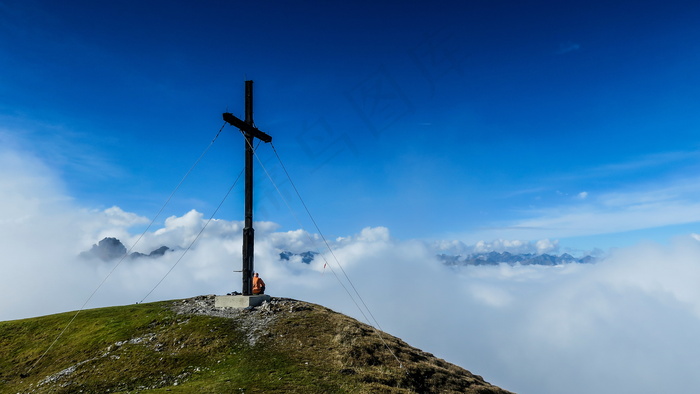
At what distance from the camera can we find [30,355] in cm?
2400

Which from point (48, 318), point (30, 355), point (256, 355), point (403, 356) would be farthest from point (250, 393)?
point (48, 318)

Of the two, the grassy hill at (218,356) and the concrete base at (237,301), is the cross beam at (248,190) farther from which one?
the grassy hill at (218,356)

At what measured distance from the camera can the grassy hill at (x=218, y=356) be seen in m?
18.0

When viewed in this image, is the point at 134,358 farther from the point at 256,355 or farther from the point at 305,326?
the point at 305,326

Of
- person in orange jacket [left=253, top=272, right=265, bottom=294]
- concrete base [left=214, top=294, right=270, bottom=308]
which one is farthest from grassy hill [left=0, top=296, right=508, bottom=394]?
person in orange jacket [left=253, top=272, right=265, bottom=294]

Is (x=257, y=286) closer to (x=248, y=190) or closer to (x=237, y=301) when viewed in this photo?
(x=237, y=301)

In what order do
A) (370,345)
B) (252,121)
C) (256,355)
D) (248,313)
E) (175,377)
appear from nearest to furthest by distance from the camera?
(175,377) → (256,355) → (370,345) → (248,313) → (252,121)

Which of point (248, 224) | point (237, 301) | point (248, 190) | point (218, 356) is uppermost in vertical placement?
point (248, 190)

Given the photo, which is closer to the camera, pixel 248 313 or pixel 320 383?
pixel 320 383

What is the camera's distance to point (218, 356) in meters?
20.5

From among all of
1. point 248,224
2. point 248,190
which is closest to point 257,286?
point 248,224

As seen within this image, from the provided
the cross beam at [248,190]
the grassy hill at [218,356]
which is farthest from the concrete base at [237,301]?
the cross beam at [248,190]

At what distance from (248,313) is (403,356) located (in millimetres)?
10626

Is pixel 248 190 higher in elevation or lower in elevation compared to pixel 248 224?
higher
